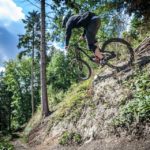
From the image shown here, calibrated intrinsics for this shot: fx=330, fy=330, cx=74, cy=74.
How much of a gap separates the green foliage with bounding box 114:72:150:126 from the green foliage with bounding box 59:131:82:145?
1.63 metres

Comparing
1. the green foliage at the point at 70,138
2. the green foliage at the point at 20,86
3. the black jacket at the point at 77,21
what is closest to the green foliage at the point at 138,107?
the green foliage at the point at 70,138

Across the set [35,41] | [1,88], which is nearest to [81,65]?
[35,41]

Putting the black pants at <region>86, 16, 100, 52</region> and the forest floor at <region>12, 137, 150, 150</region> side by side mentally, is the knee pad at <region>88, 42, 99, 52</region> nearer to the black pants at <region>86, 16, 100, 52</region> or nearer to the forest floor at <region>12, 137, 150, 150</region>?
the black pants at <region>86, 16, 100, 52</region>

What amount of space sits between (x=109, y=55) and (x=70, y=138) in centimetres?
329

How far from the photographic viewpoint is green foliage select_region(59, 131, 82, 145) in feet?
34.0

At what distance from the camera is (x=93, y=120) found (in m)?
10.7

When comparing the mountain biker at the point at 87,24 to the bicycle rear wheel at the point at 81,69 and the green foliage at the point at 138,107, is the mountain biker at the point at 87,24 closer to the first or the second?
the bicycle rear wheel at the point at 81,69

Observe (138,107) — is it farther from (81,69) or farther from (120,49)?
(81,69)

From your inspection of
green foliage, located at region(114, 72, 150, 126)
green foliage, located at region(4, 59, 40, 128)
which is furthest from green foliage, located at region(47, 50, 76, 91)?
green foliage, located at region(114, 72, 150, 126)

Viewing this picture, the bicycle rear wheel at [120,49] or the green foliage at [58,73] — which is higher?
the green foliage at [58,73]

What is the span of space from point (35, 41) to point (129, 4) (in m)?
25.1

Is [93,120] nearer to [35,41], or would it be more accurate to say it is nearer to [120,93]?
[120,93]

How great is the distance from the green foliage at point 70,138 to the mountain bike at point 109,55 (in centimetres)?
279

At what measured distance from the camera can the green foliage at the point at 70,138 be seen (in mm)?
10355
